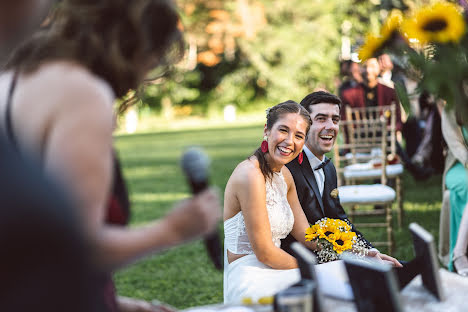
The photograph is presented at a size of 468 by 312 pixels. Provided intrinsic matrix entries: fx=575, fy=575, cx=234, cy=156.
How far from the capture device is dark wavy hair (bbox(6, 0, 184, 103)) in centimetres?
137

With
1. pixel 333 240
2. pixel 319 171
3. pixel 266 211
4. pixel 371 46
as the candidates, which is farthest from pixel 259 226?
pixel 371 46

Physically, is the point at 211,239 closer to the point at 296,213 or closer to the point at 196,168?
the point at 196,168

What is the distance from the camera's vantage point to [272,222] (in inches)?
125

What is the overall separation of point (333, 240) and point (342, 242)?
50 mm

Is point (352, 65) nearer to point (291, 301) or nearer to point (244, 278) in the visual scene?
point (244, 278)

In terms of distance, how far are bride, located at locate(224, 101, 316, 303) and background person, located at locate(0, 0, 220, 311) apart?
1.49 meters

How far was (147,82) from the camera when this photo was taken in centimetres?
180

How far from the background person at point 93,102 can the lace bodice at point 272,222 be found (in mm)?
1701

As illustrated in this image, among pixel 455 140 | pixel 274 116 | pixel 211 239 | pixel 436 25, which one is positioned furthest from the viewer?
pixel 455 140

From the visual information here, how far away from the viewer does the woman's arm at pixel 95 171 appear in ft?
3.88

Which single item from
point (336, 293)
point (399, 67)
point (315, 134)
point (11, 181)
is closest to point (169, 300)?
point (315, 134)

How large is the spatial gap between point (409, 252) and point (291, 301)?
4725mm

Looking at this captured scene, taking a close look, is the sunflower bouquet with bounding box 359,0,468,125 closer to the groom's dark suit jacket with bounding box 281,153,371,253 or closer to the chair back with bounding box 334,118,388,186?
the groom's dark suit jacket with bounding box 281,153,371,253

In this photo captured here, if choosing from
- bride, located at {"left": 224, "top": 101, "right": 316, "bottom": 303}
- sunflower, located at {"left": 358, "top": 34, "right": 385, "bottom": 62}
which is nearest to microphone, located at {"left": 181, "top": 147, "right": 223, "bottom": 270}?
sunflower, located at {"left": 358, "top": 34, "right": 385, "bottom": 62}
